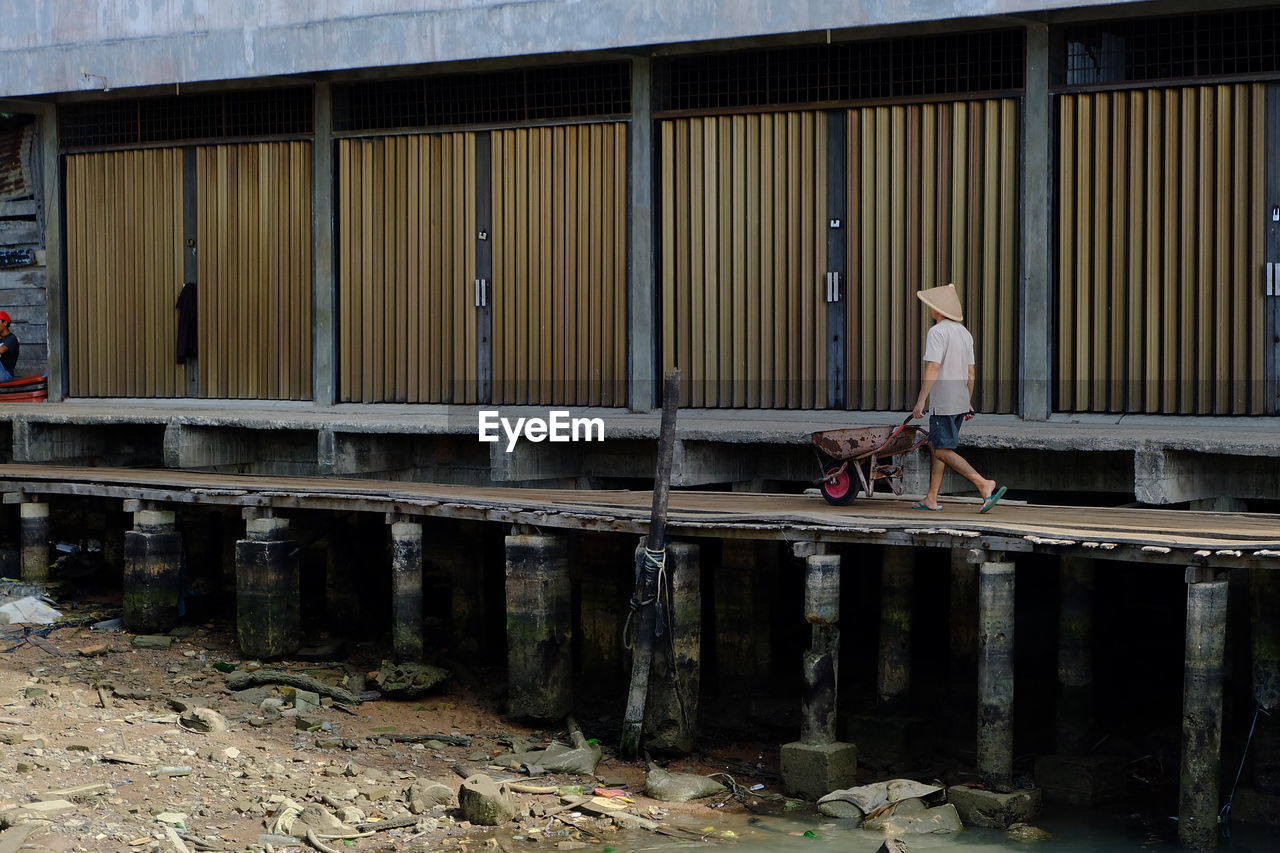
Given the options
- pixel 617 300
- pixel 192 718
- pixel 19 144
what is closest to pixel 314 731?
pixel 192 718

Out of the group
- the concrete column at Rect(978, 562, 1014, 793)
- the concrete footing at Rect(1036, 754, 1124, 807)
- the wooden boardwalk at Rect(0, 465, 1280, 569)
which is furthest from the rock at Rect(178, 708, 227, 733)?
the concrete footing at Rect(1036, 754, 1124, 807)

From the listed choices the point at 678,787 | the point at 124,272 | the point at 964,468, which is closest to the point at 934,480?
A: the point at 964,468

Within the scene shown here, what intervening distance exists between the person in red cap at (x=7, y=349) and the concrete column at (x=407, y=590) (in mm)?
6704

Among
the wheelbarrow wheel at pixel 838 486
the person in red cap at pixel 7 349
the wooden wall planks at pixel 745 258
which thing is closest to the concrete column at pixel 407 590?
the wooden wall planks at pixel 745 258

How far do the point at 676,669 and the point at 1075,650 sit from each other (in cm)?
277

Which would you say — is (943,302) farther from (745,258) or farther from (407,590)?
(407,590)

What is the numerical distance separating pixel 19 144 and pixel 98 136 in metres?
1.34

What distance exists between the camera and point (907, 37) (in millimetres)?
14227

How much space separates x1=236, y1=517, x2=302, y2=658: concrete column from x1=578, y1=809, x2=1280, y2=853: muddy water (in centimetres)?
503

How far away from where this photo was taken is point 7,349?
61.5 ft

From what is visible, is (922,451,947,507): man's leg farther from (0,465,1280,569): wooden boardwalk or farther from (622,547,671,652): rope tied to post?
(622,547,671,652): rope tied to post

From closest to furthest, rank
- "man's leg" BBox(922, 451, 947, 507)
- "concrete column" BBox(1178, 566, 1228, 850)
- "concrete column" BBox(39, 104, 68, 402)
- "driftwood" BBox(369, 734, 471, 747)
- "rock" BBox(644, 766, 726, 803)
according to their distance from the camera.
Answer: "concrete column" BBox(1178, 566, 1228, 850) < "rock" BBox(644, 766, 726, 803) < "man's leg" BBox(922, 451, 947, 507) < "driftwood" BBox(369, 734, 471, 747) < "concrete column" BBox(39, 104, 68, 402)

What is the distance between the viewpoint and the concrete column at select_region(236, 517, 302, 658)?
14812 millimetres

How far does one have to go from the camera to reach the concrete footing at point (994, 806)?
10836mm
